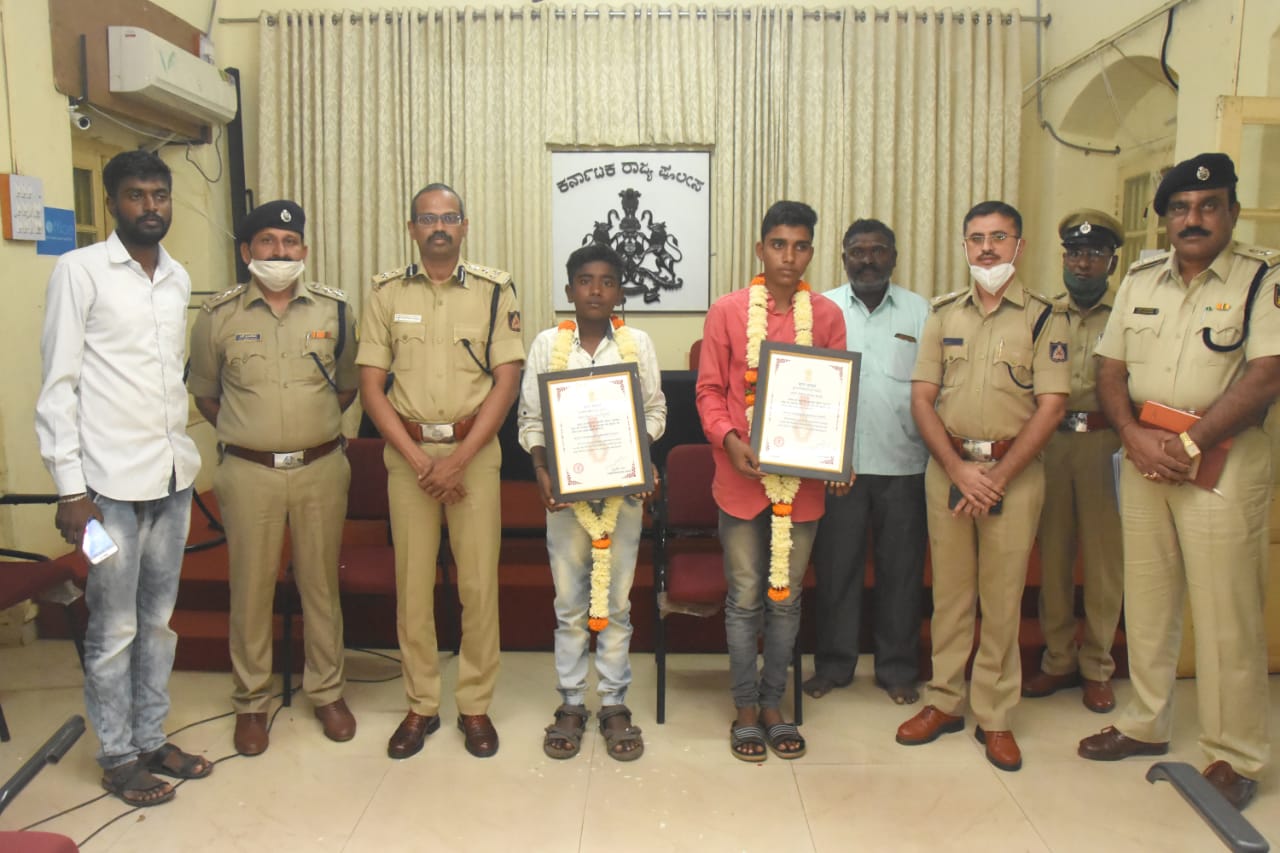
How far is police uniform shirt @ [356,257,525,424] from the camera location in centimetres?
296

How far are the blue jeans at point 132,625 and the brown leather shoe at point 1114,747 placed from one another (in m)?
2.85

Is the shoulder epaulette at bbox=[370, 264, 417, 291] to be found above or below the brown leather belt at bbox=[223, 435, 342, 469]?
above

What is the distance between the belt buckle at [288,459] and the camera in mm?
2975

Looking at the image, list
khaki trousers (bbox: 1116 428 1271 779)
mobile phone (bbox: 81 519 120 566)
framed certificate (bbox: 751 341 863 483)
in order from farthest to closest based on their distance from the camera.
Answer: framed certificate (bbox: 751 341 863 483) → khaki trousers (bbox: 1116 428 1271 779) → mobile phone (bbox: 81 519 120 566)

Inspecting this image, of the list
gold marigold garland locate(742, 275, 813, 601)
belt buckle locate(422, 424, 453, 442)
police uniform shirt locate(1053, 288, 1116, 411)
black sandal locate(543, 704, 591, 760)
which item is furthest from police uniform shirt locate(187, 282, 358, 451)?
police uniform shirt locate(1053, 288, 1116, 411)

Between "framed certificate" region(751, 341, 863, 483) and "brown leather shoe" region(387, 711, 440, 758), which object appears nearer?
"framed certificate" region(751, 341, 863, 483)

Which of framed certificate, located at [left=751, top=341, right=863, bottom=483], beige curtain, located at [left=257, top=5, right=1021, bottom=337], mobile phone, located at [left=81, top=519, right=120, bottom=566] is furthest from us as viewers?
beige curtain, located at [left=257, top=5, right=1021, bottom=337]

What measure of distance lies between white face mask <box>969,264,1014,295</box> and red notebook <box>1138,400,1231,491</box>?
565mm

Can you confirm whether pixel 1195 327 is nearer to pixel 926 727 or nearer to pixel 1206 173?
pixel 1206 173

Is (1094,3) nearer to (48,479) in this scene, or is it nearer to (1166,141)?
(1166,141)

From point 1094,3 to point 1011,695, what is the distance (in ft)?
13.7

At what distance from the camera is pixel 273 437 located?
2.96 meters

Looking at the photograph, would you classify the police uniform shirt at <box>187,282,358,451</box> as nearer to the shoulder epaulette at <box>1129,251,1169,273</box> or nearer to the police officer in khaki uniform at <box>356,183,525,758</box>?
the police officer in khaki uniform at <box>356,183,525,758</box>

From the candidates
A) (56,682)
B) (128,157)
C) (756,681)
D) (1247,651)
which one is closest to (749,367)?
(756,681)
